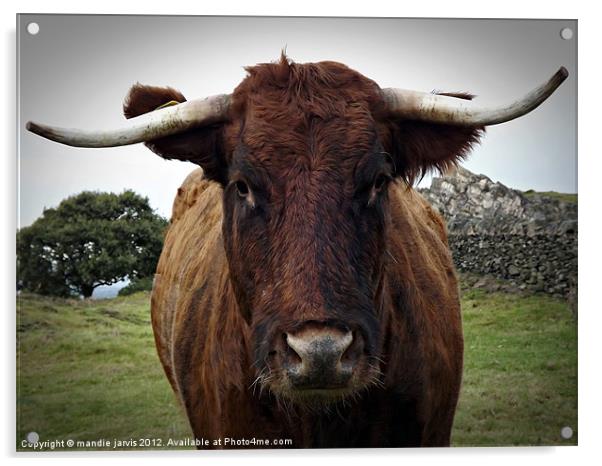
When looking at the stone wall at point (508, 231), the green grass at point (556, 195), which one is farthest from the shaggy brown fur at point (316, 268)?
the green grass at point (556, 195)

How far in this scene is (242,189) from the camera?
313 cm

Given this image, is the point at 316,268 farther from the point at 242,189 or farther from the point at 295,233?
the point at 242,189

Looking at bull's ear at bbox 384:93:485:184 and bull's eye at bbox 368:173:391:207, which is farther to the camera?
bull's ear at bbox 384:93:485:184

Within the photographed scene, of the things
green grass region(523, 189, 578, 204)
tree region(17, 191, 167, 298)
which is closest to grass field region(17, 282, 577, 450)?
tree region(17, 191, 167, 298)

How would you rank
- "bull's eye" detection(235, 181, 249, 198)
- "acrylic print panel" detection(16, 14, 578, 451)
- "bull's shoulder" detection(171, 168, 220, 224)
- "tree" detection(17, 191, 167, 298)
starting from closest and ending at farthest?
"acrylic print panel" detection(16, 14, 578, 451) < "bull's eye" detection(235, 181, 249, 198) < "tree" detection(17, 191, 167, 298) < "bull's shoulder" detection(171, 168, 220, 224)

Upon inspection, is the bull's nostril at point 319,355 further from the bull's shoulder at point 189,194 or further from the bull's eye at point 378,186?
the bull's shoulder at point 189,194

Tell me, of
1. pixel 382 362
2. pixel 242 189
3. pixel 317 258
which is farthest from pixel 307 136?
pixel 382 362

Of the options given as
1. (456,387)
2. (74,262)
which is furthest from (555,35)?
(74,262)

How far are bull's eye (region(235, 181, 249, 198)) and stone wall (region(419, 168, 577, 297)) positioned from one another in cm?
159

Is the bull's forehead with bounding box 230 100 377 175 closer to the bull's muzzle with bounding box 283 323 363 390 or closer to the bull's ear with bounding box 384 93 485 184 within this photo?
the bull's ear with bounding box 384 93 485 184

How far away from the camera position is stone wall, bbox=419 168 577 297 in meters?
4.28

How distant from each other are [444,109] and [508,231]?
5.14 feet

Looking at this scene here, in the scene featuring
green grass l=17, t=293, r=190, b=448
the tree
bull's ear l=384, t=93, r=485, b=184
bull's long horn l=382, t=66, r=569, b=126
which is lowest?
green grass l=17, t=293, r=190, b=448
